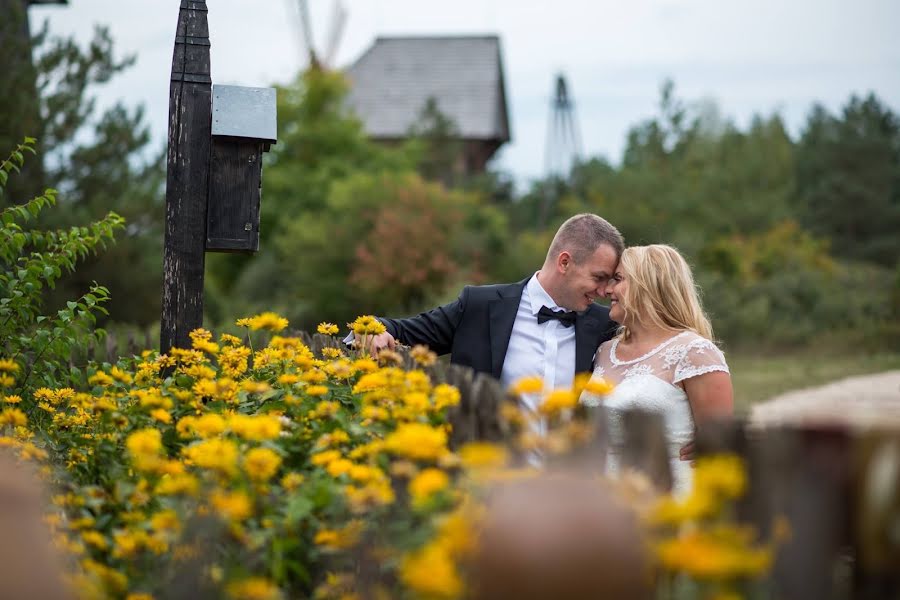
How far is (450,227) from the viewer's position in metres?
22.8

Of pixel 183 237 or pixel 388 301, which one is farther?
pixel 388 301

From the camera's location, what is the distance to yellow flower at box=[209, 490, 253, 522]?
200 cm

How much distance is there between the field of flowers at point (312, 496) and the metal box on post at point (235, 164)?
123 centimetres

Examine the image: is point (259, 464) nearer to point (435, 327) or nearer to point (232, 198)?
point (232, 198)

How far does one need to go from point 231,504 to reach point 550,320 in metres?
3.06

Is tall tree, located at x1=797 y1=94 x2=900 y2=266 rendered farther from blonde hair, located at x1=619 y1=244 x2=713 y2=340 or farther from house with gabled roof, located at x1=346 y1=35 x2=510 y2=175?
blonde hair, located at x1=619 y1=244 x2=713 y2=340

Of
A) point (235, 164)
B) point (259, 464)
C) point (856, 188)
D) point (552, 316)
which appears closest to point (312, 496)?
point (259, 464)

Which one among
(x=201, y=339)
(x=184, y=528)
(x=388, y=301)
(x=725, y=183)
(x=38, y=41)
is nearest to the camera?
(x=184, y=528)

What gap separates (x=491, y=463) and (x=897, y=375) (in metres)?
17.1

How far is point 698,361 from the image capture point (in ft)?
14.4

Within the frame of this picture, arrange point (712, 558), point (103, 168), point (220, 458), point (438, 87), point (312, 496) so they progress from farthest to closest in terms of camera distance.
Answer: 1. point (438, 87)
2. point (103, 168)
3. point (312, 496)
4. point (220, 458)
5. point (712, 558)

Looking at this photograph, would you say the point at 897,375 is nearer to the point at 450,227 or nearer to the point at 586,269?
the point at 450,227

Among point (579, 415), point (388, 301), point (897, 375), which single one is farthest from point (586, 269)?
point (388, 301)

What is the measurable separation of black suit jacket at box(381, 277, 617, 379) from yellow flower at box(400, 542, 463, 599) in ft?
10.6
